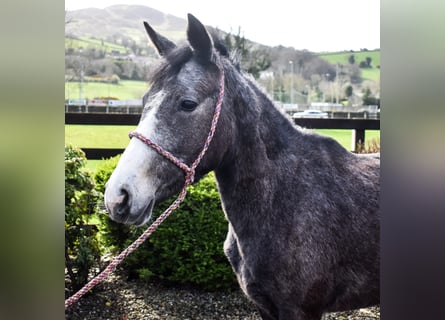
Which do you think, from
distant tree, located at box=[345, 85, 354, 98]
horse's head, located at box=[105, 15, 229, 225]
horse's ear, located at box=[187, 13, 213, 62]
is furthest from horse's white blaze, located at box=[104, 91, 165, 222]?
distant tree, located at box=[345, 85, 354, 98]

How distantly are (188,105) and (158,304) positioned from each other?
1.65 metres

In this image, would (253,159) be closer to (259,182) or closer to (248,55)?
(259,182)

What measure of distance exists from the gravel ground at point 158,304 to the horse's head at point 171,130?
4.17 ft

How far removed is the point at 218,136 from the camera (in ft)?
7.51

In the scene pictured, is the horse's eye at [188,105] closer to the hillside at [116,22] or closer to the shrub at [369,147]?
the hillside at [116,22]

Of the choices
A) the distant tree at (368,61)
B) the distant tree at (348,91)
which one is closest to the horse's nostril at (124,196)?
the distant tree at (348,91)

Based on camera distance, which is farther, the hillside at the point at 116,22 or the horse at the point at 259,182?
the hillside at the point at 116,22

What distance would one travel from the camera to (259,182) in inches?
93.6

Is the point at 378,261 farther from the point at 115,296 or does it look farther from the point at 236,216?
the point at 115,296

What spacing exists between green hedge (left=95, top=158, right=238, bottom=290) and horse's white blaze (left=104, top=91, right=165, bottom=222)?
1.15 metres

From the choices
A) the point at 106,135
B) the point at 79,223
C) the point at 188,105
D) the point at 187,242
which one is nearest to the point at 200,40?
the point at 188,105

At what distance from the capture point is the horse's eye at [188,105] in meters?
2.21

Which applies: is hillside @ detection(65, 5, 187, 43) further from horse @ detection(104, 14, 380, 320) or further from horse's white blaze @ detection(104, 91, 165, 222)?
horse's white blaze @ detection(104, 91, 165, 222)
